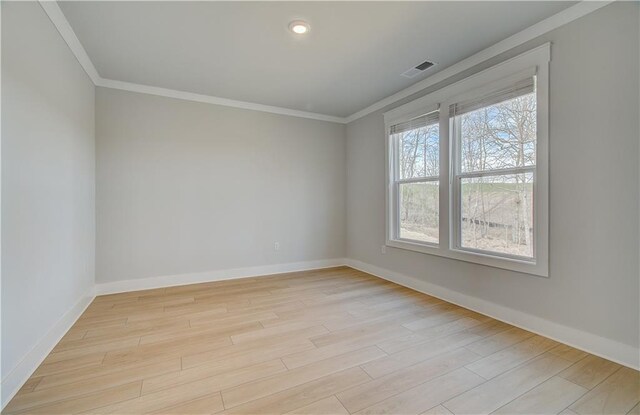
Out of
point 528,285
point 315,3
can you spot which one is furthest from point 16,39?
point 528,285

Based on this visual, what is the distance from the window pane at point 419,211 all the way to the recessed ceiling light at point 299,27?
2.19 metres

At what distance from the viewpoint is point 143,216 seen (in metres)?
3.61

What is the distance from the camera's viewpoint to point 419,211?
3662mm

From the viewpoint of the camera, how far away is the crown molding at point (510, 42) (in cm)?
210

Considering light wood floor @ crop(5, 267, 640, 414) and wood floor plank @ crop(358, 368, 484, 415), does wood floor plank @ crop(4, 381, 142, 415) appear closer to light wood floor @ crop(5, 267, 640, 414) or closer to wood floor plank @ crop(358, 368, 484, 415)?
light wood floor @ crop(5, 267, 640, 414)

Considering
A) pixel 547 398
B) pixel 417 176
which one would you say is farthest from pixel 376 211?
pixel 547 398

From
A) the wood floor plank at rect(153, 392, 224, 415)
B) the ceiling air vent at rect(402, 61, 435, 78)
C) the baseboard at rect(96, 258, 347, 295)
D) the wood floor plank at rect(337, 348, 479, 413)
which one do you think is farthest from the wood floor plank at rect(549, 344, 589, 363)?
the baseboard at rect(96, 258, 347, 295)

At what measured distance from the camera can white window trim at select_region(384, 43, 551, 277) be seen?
7.64ft

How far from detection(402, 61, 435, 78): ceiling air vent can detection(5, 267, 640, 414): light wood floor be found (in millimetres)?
2560

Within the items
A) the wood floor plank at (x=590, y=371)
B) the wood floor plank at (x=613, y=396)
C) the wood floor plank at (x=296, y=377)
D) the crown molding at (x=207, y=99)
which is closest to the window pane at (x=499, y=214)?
the wood floor plank at (x=590, y=371)

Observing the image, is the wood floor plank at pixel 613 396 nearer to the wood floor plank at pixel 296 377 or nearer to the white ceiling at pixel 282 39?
the wood floor plank at pixel 296 377

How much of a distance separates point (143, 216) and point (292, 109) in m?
2.60

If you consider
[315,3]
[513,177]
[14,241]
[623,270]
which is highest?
[315,3]

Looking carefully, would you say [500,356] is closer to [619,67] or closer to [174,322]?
[619,67]
